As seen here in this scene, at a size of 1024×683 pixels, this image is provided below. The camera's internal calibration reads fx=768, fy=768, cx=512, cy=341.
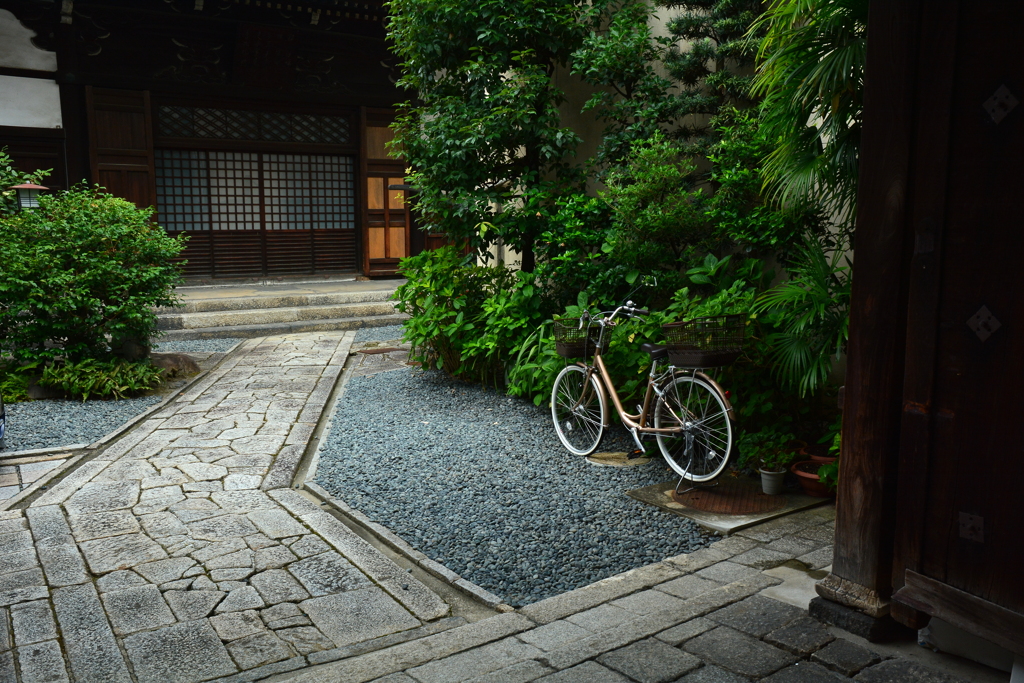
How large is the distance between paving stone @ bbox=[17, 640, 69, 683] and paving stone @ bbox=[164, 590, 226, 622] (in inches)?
20.2

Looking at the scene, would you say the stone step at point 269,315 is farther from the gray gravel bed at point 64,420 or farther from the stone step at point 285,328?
the gray gravel bed at point 64,420

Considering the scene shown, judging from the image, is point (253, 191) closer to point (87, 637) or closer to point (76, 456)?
point (76, 456)

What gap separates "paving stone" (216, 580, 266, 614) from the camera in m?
3.75

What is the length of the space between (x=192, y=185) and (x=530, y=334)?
10.7 metres

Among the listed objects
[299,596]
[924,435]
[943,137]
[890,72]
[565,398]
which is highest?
[890,72]

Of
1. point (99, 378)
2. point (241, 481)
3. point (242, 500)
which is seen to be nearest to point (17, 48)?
point (99, 378)

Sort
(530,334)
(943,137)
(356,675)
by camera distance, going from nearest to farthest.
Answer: (943,137), (356,675), (530,334)

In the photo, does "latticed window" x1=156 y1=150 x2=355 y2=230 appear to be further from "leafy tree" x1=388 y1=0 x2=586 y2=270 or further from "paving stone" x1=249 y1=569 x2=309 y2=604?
"paving stone" x1=249 y1=569 x2=309 y2=604

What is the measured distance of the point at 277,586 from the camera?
3996mm

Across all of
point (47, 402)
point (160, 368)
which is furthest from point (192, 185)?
point (47, 402)

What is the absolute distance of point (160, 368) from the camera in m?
9.52

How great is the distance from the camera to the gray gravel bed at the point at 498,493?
4316mm

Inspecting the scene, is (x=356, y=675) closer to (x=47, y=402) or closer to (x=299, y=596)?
(x=299, y=596)

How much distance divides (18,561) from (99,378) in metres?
4.71
